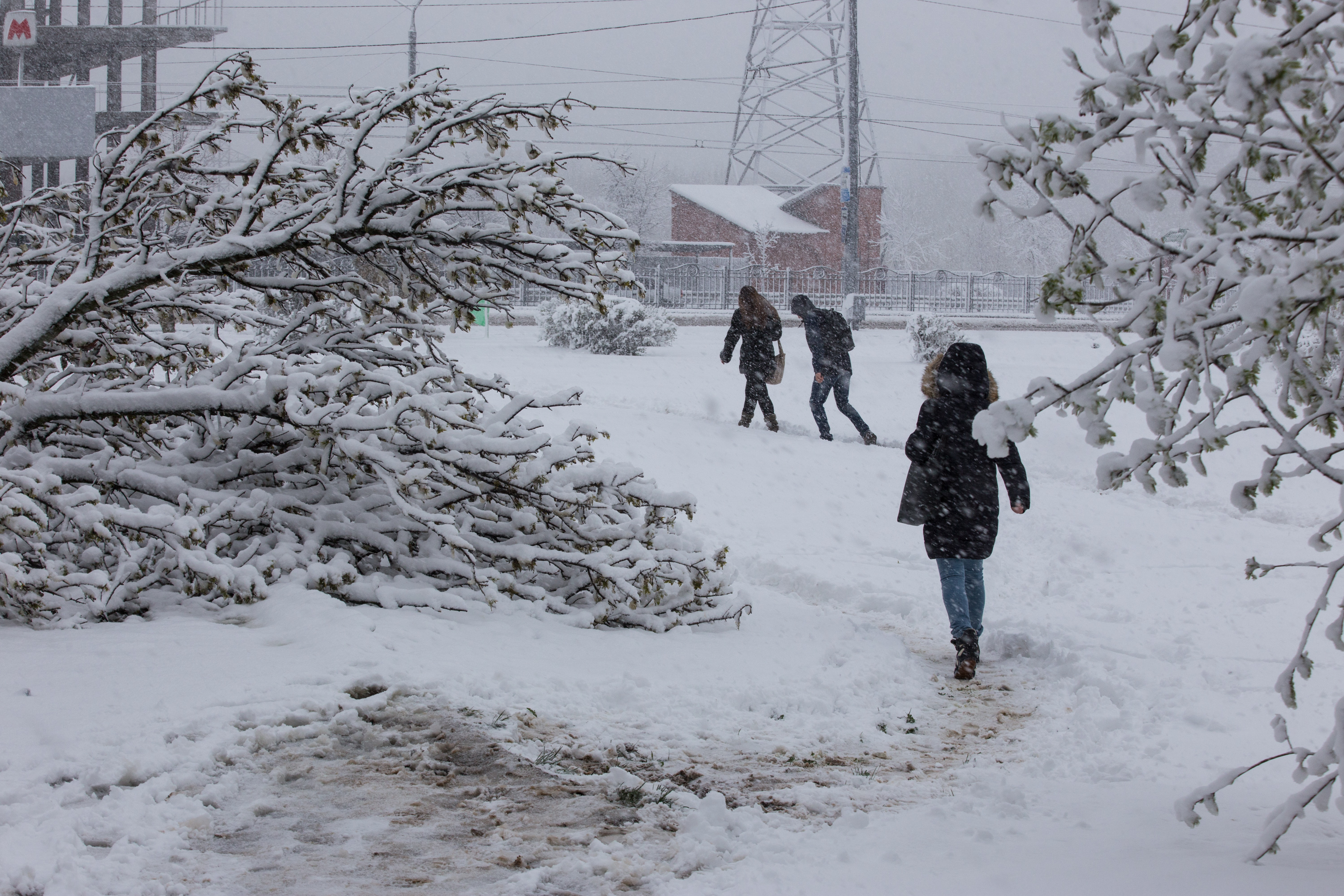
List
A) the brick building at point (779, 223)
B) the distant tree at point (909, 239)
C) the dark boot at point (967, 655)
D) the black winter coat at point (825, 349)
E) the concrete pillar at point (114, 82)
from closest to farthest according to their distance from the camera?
the dark boot at point (967, 655)
the black winter coat at point (825, 349)
the concrete pillar at point (114, 82)
the brick building at point (779, 223)
the distant tree at point (909, 239)

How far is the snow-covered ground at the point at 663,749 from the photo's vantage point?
2807mm

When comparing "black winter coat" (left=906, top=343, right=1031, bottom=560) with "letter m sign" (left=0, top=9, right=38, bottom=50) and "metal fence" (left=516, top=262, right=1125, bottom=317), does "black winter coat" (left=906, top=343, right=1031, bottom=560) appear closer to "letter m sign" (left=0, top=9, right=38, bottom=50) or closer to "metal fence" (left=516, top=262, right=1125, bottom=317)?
"metal fence" (left=516, top=262, right=1125, bottom=317)

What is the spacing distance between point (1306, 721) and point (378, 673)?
412 cm

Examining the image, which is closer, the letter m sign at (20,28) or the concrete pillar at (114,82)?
the letter m sign at (20,28)

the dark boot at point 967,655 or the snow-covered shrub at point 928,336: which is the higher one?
the snow-covered shrub at point 928,336

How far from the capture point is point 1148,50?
222 cm

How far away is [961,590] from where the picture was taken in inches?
229

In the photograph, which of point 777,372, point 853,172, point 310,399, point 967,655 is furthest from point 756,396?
point 853,172

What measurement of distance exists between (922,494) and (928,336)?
14127mm

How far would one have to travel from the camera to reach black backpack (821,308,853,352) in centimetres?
1185

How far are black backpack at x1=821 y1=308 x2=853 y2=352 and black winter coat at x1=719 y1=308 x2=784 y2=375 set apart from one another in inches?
20.8

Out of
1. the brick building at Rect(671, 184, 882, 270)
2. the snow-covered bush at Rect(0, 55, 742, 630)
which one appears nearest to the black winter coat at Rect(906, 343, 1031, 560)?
the snow-covered bush at Rect(0, 55, 742, 630)

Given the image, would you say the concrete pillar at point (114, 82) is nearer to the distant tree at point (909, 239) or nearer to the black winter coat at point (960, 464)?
the black winter coat at point (960, 464)

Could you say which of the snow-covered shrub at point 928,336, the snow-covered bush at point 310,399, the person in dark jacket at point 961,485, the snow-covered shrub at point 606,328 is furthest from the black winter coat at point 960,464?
the snow-covered shrub at point 928,336
